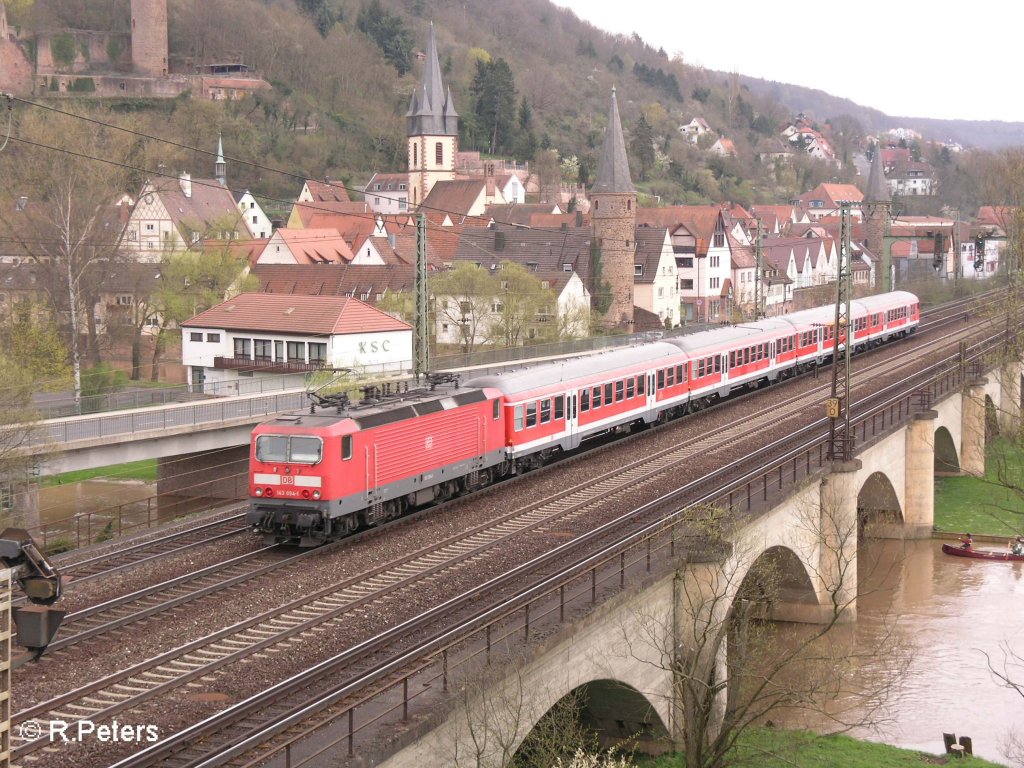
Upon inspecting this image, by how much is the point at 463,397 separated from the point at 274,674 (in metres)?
12.1

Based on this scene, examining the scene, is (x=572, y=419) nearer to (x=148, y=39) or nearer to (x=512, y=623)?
(x=512, y=623)

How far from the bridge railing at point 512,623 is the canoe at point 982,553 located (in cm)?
1149

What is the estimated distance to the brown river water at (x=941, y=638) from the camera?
25.1 meters

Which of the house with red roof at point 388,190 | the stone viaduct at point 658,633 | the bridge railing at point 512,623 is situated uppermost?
the house with red roof at point 388,190

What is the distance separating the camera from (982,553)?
38438mm

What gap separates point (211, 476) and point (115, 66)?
408 ft

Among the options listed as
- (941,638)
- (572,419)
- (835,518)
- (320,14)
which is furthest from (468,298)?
(320,14)

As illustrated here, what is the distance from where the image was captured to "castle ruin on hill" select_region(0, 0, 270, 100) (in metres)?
142

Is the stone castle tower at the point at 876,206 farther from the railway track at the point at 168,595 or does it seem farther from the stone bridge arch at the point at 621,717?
the railway track at the point at 168,595

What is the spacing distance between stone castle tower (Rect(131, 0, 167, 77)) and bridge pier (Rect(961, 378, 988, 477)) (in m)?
123

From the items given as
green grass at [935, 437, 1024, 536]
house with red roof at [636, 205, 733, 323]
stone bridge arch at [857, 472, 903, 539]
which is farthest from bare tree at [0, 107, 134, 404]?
house with red roof at [636, 205, 733, 323]

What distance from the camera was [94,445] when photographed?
33594mm

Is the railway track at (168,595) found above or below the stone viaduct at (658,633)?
above

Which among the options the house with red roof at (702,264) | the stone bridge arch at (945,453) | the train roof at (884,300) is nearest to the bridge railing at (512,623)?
the stone bridge arch at (945,453)
